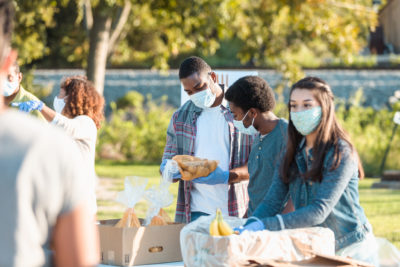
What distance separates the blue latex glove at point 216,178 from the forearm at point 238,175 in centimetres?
5

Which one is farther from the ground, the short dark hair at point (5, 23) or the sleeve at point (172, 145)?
the short dark hair at point (5, 23)

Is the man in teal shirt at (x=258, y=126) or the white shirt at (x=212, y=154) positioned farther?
the white shirt at (x=212, y=154)

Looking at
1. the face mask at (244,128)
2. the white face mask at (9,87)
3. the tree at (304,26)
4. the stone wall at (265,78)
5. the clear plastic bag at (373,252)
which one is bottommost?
the clear plastic bag at (373,252)

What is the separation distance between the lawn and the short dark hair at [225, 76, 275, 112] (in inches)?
174

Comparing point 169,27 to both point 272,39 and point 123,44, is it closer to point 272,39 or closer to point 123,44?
point 272,39

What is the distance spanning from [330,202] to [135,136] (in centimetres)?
1423

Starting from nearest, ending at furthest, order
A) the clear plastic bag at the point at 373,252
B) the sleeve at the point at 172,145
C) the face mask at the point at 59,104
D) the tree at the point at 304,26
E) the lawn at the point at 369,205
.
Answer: the clear plastic bag at the point at 373,252, the sleeve at the point at 172,145, the face mask at the point at 59,104, the lawn at the point at 369,205, the tree at the point at 304,26

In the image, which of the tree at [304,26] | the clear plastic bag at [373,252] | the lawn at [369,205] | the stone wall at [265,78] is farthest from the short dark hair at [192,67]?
the stone wall at [265,78]

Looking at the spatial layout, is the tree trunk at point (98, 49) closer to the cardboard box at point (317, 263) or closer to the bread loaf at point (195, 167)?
the bread loaf at point (195, 167)

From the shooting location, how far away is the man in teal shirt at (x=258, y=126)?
367 cm

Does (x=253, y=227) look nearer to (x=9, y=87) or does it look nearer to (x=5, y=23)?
(x=5, y=23)

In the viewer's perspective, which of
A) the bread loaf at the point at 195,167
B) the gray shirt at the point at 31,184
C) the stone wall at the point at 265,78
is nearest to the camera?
the gray shirt at the point at 31,184

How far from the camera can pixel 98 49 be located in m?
13.1

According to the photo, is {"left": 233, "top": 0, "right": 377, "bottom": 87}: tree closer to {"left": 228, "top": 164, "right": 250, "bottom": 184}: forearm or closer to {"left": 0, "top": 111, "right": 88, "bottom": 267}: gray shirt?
{"left": 228, "top": 164, "right": 250, "bottom": 184}: forearm
